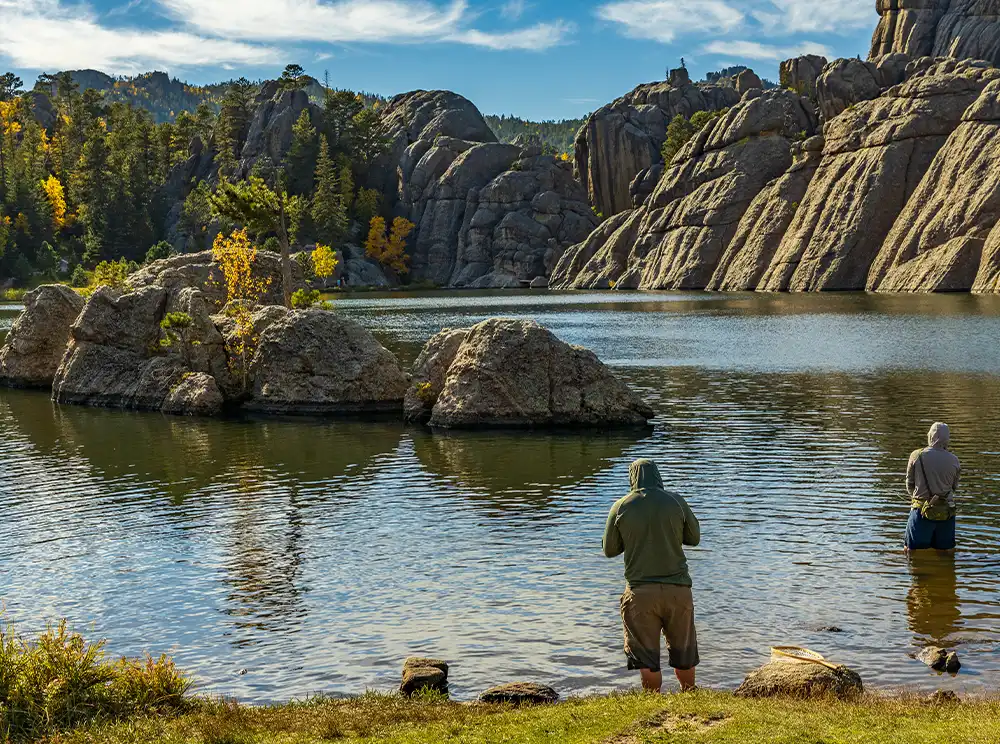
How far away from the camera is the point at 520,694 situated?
15.0 metres

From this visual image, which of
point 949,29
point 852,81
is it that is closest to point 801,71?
point 852,81

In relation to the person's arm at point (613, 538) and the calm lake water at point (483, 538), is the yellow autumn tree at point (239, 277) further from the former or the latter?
the person's arm at point (613, 538)

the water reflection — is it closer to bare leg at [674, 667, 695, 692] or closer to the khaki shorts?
bare leg at [674, 667, 695, 692]

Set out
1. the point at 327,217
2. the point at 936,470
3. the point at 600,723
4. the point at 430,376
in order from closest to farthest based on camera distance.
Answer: the point at 600,723
the point at 936,470
the point at 430,376
the point at 327,217

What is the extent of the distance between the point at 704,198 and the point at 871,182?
32244 millimetres

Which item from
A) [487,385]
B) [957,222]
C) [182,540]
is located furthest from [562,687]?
[957,222]

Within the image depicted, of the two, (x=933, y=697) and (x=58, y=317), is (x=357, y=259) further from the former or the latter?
(x=933, y=697)

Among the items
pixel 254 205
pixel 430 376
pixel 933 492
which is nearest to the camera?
pixel 933 492

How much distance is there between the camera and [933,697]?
14.5 m

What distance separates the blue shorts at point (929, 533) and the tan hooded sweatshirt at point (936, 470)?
22.8 inches

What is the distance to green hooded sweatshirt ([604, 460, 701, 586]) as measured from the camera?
14391 mm

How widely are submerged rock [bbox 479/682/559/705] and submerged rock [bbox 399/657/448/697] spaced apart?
2.74ft

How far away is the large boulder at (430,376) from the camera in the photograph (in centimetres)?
4625

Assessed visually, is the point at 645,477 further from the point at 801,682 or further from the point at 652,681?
the point at 801,682
